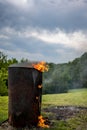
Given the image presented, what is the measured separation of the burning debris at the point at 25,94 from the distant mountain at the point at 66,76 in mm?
7443

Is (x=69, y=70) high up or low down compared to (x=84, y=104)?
up

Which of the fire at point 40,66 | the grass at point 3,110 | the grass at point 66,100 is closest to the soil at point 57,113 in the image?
the grass at point 3,110

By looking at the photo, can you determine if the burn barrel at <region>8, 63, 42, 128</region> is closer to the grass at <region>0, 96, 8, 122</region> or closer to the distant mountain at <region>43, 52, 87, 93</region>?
the grass at <region>0, 96, 8, 122</region>

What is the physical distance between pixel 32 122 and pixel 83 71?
31.9ft

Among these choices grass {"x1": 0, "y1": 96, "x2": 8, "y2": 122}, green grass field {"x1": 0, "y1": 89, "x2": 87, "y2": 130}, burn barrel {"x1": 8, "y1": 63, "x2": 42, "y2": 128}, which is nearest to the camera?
burn barrel {"x1": 8, "y1": 63, "x2": 42, "y2": 128}

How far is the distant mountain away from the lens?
59.8ft

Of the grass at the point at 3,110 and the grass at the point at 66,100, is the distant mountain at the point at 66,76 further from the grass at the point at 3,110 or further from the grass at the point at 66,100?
the grass at the point at 3,110

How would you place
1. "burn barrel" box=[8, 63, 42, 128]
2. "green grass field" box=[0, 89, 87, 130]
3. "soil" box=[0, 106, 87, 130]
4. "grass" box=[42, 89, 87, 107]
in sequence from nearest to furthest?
"burn barrel" box=[8, 63, 42, 128]
"green grass field" box=[0, 89, 87, 130]
"soil" box=[0, 106, 87, 130]
"grass" box=[42, 89, 87, 107]

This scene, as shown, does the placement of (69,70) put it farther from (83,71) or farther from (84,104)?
(84,104)

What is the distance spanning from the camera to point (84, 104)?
14.5 m

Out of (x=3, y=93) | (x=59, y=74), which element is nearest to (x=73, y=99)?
(x=59, y=74)

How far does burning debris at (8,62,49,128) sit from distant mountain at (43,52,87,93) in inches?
293

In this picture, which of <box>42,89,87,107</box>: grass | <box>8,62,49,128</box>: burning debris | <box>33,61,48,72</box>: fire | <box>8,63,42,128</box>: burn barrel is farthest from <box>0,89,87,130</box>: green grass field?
<box>33,61,48,72</box>: fire

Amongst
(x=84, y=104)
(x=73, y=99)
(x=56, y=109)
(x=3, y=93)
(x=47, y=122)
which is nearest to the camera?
(x=47, y=122)
